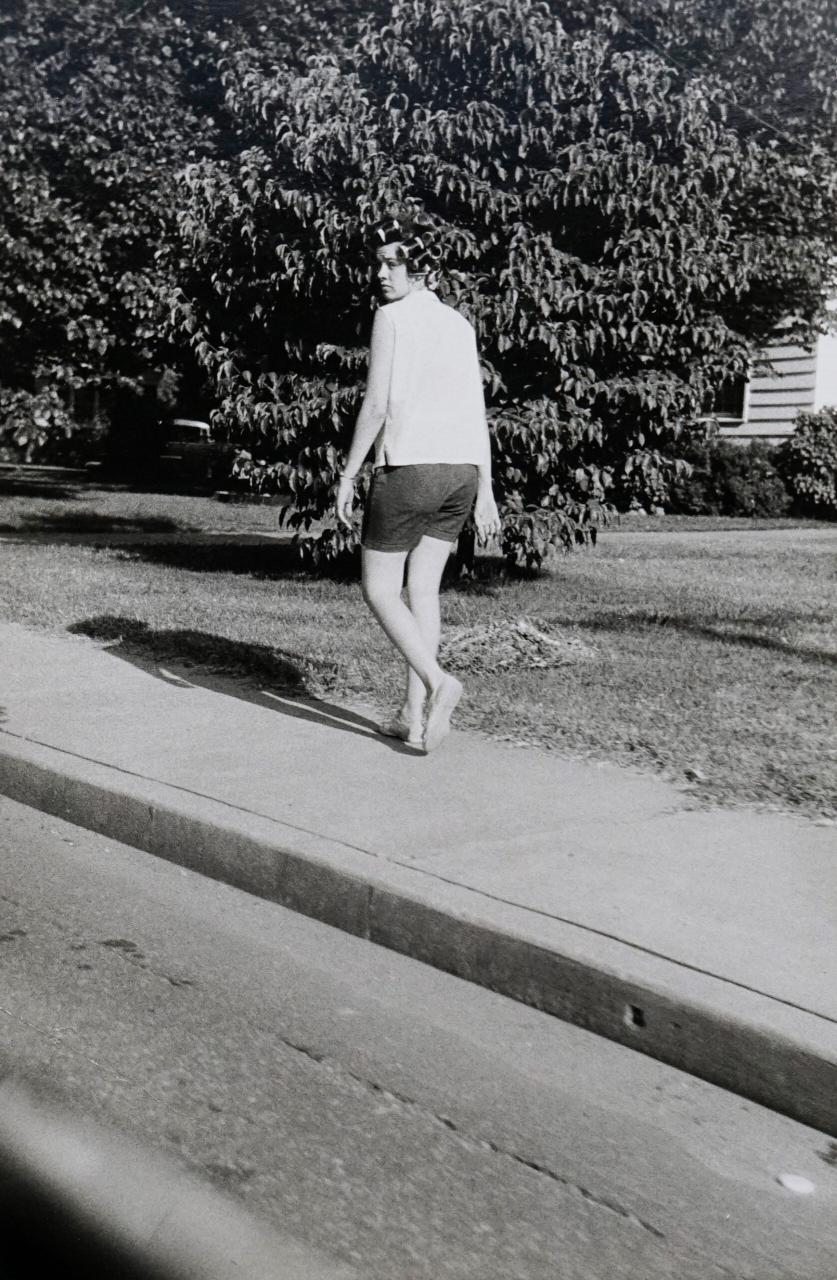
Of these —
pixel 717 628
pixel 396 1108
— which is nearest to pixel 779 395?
pixel 717 628

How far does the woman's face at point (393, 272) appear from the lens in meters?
5.76

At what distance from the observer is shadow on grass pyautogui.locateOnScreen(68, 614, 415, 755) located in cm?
682

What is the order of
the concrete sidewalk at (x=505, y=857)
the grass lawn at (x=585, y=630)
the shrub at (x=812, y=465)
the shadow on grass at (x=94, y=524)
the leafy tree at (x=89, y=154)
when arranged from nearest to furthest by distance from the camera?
1. the concrete sidewalk at (x=505, y=857)
2. the grass lawn at (x=585, y=630)
3. the shadow on grass at (x=94, y=524)
4. the leafy tree at (x=89, y=154)
5. the shrub at (x=812, y=465)

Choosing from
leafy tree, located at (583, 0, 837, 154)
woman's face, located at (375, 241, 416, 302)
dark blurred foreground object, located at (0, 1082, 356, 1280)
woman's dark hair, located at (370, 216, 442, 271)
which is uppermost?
leafy tree, located at (583, 0, 837, 154)

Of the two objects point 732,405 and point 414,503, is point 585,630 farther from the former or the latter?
point 732,405

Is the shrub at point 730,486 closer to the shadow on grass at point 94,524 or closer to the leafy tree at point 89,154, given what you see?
the shadow on grass at point 94,524

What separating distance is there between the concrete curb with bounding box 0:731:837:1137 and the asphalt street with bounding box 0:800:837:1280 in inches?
2.3

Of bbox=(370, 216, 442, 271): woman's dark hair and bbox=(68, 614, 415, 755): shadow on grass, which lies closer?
bbox=(370, 216, 442, 271): woman's dark hair

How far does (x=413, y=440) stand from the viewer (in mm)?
5754

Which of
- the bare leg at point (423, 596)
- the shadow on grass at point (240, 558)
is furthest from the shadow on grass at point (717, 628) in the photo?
the bare leg at point (423, 596)

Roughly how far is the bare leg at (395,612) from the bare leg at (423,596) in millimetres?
98

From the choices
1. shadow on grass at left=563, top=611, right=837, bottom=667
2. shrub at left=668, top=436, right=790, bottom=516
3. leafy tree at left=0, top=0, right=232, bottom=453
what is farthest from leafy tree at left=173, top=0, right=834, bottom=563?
shrub at left=668, top=436, right=790, bottom=516

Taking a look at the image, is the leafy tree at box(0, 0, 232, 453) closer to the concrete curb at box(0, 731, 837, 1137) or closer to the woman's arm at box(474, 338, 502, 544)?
the woman's arm at box(474, 338, 502, 544)

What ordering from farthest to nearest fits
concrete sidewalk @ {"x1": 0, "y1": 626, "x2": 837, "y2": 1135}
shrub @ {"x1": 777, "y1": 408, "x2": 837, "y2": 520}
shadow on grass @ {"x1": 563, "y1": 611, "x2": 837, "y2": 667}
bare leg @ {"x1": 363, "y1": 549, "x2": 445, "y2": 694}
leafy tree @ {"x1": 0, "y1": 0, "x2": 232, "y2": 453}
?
1. shrub @ {"x1": 777, "y1": 408, "x2": 837, "y2": 520}
2. leafy tree @ {"x1": 0, "y1": 0, "x2": 232, "y2": 453}
3. shadow on grass @ {"x1": 563, "y1": 611, "x2": 837, "y2": 667}
4. bare leg @ {"x1": 363, "y1": 549, "x2": 445, "y2": 694}
5. concrete sidewalk @ {"x1": 0, "y1": 626, "x2": 837, "y2": 1135}
